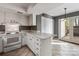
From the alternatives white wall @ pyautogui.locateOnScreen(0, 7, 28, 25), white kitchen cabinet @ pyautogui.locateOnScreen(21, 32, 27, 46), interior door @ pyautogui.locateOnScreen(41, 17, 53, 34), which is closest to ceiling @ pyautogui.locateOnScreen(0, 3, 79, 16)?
white wall @ pyautogui.locateOnScreen(0, 7, 28, 25)

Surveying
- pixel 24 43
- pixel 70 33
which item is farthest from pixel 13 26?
pixel 70 33

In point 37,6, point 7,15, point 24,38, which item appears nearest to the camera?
point 7,15

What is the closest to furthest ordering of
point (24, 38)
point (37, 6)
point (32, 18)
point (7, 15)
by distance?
point (7, 15), point (37, 6), point (32, 18), point (24, 38)

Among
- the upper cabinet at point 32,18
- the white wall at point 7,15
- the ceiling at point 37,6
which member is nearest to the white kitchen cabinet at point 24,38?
the upper cabinet at point 32,18

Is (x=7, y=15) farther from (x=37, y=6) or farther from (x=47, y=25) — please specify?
(x=47, y=25)

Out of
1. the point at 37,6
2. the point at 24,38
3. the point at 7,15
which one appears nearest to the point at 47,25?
the point at 37,6

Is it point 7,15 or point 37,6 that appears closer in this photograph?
point 7,15

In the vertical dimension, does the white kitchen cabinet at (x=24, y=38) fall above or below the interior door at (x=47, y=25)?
below

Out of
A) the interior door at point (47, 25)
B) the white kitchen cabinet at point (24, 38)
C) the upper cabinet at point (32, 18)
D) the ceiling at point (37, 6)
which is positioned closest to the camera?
the ceiling at point (37, 6)

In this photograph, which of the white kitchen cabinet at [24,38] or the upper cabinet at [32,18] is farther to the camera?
the white kitchen cabinet at [24,38]

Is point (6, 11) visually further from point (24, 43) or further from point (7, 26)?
point (24, 43)

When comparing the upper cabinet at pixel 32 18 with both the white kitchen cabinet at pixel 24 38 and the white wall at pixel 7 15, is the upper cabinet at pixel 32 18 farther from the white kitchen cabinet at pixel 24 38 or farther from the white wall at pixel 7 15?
the white kitchen cabinet at pixel 24 38

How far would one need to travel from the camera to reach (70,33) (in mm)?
1796

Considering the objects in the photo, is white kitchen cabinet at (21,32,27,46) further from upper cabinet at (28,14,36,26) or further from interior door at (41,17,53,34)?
interior door at (41,17,53,34)
